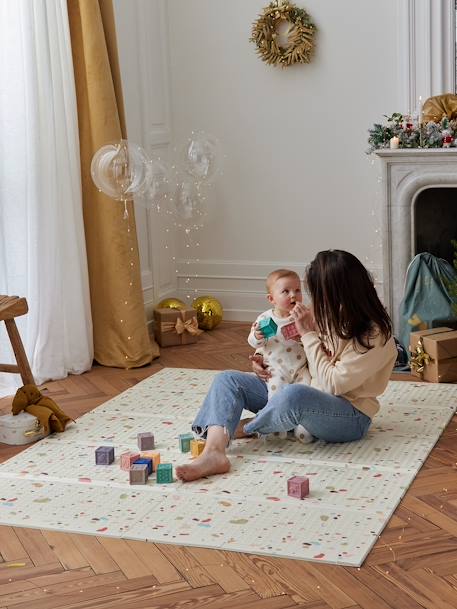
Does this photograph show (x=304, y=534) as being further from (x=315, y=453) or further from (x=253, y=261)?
(x=253, y=261)

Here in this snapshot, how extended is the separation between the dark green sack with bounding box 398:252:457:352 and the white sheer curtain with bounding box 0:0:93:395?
1.52 meters

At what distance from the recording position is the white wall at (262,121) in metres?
5.19

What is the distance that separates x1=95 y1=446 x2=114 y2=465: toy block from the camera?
3.33 metres

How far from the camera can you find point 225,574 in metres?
2.51

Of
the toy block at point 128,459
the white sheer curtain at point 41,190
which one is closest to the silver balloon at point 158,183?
the white sheer curtain at point 41,190

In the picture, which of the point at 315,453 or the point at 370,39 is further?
the point at 370,39

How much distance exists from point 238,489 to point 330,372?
1.67ft

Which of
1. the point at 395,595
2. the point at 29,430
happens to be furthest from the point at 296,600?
the point at 29,430

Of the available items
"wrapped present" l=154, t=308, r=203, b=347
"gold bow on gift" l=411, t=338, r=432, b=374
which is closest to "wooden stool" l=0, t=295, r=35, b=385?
"wrapped present" l=154, t=308, r=203, b=347

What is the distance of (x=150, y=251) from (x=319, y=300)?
7.68 feet

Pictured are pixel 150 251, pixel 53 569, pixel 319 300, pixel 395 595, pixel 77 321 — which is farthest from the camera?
pixel 150 251

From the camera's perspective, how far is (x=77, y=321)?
15.5 feet

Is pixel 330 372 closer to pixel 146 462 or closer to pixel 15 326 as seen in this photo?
pixel 146 462

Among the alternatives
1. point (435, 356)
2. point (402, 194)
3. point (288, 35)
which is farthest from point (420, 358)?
point (288, 35)
